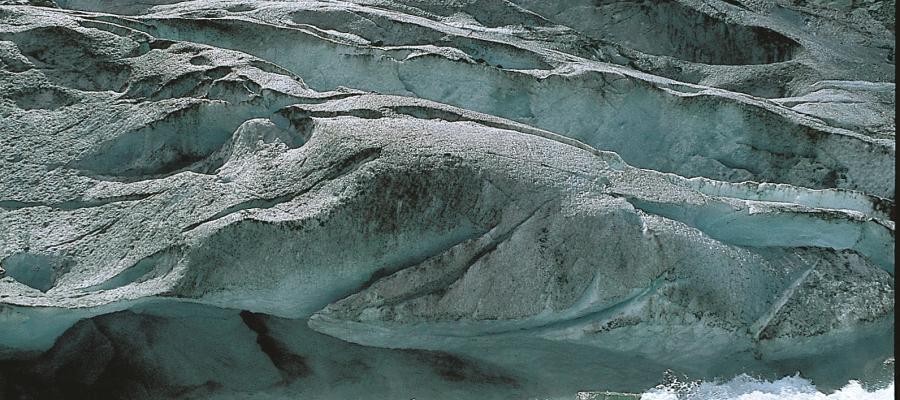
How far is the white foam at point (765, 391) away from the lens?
10.1 ft

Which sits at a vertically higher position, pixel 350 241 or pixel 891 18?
pixel 891 18

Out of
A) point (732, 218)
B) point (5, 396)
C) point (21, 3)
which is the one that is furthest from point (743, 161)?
point (21, 3)

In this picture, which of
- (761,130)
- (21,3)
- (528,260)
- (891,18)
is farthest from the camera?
(891,18)

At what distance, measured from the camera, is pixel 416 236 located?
313 cm

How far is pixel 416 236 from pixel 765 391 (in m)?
1.17

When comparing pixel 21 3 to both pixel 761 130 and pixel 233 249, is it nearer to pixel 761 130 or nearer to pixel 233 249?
pixel 233 249

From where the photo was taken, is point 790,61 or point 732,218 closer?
point 732,218

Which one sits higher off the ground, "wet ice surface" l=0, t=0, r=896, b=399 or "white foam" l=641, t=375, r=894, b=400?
"wet ice surface" l=0, t=0, r=896, b=399

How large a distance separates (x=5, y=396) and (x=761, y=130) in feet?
9.59

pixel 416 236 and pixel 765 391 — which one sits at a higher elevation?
pixel 416 236

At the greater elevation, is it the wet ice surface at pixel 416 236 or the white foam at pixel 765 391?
the wet ice surface at pixel 416 236

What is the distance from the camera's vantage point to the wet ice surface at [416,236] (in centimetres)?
307

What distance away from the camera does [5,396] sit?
327cm

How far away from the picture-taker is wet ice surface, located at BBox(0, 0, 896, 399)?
121 inches
